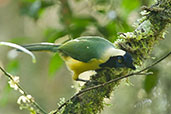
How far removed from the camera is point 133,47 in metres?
1.59

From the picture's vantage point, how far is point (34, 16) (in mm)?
2623

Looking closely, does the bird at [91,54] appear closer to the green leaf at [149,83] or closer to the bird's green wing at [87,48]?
the bird's green wing at [87,48]

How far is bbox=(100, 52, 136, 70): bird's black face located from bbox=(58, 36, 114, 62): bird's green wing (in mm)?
54

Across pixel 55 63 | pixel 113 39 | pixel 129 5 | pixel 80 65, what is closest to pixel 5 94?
pixel 55 63

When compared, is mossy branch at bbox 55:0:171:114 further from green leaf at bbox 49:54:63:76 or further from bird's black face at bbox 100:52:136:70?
green leaf at bbox 49:54:63:76

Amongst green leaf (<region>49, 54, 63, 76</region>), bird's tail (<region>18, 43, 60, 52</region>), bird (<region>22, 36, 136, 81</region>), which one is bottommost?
bird (<region>22, 36, 136, 81</region>)

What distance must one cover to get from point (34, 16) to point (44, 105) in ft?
7.12

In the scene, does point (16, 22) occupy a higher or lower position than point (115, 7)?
higher

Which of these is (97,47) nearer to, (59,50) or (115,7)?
(59,50)

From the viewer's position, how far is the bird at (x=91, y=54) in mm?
1537

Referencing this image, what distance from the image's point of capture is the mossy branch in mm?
1515

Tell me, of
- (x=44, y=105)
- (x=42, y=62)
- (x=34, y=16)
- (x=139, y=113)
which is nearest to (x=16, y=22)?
(x=42, y=62)

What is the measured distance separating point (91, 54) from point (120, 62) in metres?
0.14

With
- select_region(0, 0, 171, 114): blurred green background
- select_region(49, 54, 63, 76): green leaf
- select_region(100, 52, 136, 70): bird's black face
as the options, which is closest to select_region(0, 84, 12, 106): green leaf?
select_region(0, 0, 171, 114): blurred green background
